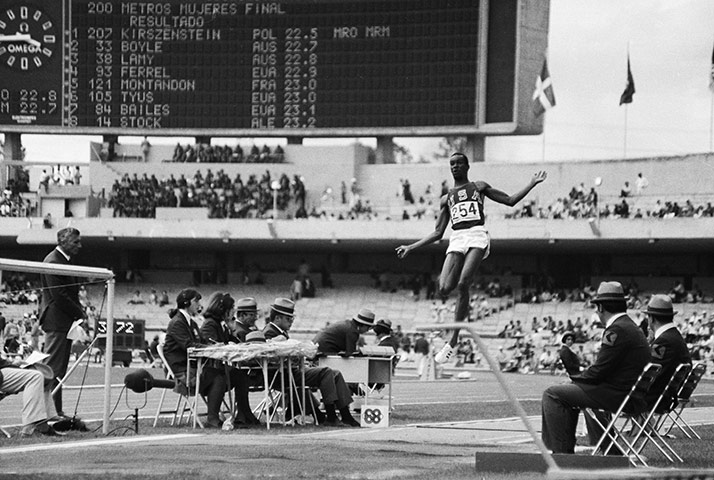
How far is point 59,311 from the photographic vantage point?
43.5 ft

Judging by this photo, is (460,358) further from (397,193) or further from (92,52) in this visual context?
(92,52)

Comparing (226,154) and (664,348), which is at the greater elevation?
(226,154)

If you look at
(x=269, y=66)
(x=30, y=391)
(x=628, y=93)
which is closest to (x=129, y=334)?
(x=269, y=66)

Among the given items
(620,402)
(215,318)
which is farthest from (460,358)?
(620,402)

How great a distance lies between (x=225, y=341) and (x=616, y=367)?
5881mm

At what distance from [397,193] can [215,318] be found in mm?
40593

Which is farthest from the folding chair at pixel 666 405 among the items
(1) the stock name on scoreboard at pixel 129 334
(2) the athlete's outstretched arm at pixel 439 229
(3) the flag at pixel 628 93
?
(3) the flag at pixel 628 93

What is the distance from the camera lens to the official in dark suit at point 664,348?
1173 cm

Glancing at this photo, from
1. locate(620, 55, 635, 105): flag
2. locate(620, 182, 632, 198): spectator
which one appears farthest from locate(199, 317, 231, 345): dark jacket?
locate(620, 55, 635, 105): flag

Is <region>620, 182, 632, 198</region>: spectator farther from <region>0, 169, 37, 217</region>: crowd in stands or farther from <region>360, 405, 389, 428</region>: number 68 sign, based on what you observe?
<region>360, 405, 389, 428</region>: number 68 sign

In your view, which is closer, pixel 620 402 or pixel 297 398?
pixel 620 402

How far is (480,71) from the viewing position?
49688 mm

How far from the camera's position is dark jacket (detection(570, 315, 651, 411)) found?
1046 cm

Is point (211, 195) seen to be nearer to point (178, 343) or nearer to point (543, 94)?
point (543, 94)
